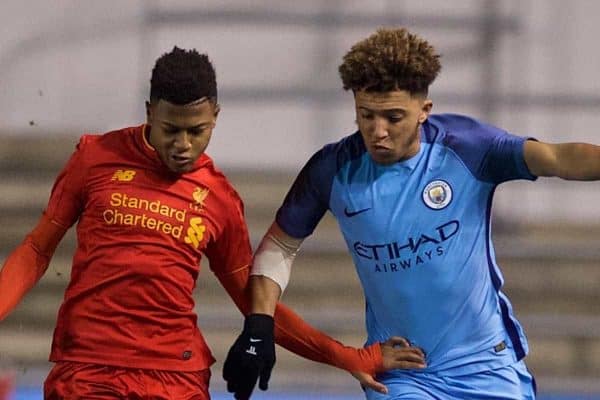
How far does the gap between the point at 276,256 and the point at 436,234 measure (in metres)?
0.45

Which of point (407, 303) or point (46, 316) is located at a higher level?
point (407, 303)

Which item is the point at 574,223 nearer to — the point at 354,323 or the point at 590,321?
the point at 590,321

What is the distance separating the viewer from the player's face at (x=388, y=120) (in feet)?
11.9

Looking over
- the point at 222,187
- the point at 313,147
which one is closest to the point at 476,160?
the point at 222,187

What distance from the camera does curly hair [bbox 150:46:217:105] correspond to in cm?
364

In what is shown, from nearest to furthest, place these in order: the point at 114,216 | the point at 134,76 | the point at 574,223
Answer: the point at 114,216
the point at 134,76
the point at 574,223

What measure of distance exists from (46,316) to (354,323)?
1.35 metres

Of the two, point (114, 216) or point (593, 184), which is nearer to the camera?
point (114, 216)

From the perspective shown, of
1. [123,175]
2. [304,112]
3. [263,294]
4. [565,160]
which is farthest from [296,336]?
[304,112]

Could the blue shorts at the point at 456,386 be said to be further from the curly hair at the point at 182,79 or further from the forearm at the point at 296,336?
the curly hair at the point at 182,79

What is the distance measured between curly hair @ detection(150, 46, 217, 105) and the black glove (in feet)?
1.93

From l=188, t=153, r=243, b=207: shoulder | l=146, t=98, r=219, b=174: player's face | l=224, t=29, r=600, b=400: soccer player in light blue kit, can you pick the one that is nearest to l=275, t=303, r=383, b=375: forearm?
l=224, t=29, r=600, b=400: soccer player in light blue kit

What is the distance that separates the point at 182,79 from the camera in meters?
3.66

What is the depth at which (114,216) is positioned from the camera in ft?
Result: 12.1
